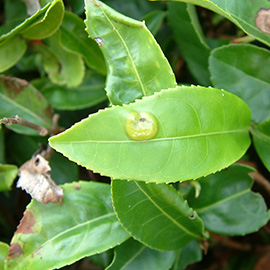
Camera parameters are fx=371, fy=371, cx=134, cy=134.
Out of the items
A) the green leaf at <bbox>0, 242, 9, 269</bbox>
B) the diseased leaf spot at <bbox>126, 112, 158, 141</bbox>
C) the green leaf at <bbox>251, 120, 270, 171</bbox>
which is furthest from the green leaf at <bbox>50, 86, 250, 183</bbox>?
the green leaf at <bbox>0, 242, 9, 269</bbox>

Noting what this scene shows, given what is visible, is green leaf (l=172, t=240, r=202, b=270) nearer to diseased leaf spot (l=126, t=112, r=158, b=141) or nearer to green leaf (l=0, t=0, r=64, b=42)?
diseased leaf spot (l=126, t=112, r=158, b=141)

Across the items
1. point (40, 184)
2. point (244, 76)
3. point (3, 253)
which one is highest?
point (244, 76)

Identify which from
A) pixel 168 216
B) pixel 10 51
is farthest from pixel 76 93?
pixel 168 216

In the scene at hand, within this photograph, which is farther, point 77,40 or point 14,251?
point 77,40

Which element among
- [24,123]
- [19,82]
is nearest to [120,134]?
[24,123]

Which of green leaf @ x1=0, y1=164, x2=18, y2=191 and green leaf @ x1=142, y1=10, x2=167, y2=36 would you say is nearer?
green leaf @ x1=0, y1=164, x2=18, y2=191

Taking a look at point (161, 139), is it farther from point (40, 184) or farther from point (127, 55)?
point (40, 184)

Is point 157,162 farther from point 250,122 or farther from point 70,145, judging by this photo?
point 250,122
